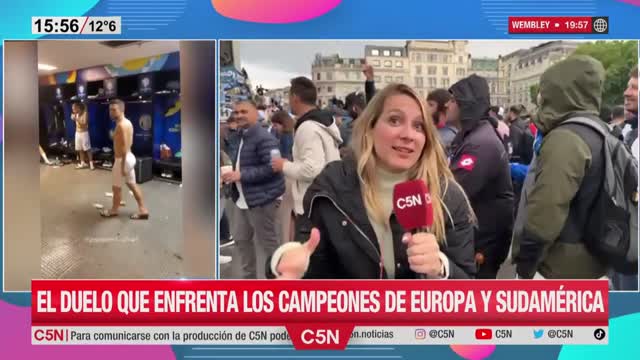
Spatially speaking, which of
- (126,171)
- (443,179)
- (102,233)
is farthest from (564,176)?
(102,233)

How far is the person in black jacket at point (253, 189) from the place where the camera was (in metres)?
2.34

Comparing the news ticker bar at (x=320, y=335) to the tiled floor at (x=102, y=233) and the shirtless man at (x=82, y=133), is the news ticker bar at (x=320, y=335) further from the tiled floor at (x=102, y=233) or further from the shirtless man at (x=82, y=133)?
the shirtless man at (x=82, y=133)

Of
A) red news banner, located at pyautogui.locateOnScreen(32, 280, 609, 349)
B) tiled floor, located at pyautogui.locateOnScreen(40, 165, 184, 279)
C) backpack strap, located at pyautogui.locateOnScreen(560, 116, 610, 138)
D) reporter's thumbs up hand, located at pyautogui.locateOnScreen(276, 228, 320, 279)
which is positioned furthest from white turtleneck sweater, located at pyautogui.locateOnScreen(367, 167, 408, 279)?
tiled floor, located at pyautogui.locateOnScreen(40, 165, 184, 279)

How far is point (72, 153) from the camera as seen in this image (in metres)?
2.41

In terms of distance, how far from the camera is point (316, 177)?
2.33m

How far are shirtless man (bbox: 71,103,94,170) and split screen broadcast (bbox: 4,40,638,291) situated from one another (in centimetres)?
1

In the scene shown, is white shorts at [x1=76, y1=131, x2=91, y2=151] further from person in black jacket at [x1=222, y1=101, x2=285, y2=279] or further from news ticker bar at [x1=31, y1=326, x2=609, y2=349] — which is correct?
news ticker bar at [x1=31, y1=326, x2=609, y2=349]

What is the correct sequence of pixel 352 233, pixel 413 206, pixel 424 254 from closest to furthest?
pixel 413 206 < pixel 424 254 < pixel 352 233

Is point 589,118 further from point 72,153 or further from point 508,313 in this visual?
point 72,153

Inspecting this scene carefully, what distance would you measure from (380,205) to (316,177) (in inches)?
11.3

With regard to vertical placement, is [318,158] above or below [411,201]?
above

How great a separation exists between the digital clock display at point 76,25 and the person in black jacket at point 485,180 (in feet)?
4.70

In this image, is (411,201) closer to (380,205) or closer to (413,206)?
(413,206)

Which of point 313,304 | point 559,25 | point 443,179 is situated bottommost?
point 313,304
